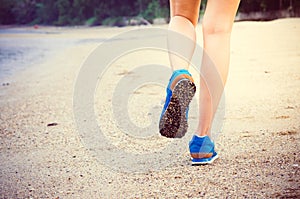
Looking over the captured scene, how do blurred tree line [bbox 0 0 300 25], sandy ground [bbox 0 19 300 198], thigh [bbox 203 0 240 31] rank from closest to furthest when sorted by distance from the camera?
1. sandy ground [bbox 0 19 300 198]
2. thigh [bbox 203 0 240 31]
3. blurred tree line [bbox 0 0 300 25]

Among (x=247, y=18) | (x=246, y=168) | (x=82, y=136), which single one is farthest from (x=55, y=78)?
(x=247, y=18)

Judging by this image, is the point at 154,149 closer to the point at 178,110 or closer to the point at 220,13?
the point at 178,110

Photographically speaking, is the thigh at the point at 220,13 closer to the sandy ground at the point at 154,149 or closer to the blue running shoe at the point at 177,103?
the blue running shoe at the point at 177,103

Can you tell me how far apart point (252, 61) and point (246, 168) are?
3481 mm

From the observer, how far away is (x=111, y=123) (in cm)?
260

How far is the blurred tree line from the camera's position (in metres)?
15.2

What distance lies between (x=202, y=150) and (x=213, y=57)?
15.1 inches

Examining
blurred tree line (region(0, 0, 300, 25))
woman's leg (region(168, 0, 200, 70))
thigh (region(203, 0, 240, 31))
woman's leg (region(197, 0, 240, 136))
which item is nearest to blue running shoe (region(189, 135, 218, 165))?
woman's leg (region(197, 0, 240, 136))

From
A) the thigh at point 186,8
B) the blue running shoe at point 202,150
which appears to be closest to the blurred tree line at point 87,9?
the thigh at point 186,8

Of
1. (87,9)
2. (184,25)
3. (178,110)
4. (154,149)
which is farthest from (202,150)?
(87,9)

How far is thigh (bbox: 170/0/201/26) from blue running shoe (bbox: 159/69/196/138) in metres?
0.28

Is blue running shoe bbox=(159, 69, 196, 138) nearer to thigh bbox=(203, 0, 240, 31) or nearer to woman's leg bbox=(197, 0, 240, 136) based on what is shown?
woman's leg bbox=(197, 0, 240, 136)

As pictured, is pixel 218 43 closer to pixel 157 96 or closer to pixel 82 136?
pixel 82 136

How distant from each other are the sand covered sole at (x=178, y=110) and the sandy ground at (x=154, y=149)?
18cm
